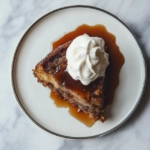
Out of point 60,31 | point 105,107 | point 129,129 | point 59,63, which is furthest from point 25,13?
point 129,129

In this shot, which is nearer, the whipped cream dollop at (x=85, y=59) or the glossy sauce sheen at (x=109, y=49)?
the whipped cream dollop at (x=85, y=59)

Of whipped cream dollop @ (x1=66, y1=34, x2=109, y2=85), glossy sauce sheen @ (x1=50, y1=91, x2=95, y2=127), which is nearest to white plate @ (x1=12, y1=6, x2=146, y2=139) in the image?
glossy sauce sheen @ (x1=50, y1=91, x2=95, y2=127)

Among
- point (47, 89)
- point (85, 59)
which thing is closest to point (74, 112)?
point (47, 89)

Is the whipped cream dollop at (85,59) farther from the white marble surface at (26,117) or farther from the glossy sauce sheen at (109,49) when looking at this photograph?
the white marble surface at (26,117)

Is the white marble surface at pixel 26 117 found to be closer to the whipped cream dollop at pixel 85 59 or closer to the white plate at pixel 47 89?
the white plate at pixel 47 89

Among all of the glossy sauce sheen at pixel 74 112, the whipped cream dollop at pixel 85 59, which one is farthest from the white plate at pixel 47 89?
the whipped cream dollop at pixel 85 59

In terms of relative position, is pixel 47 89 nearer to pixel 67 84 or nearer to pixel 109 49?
pixel 67 84
